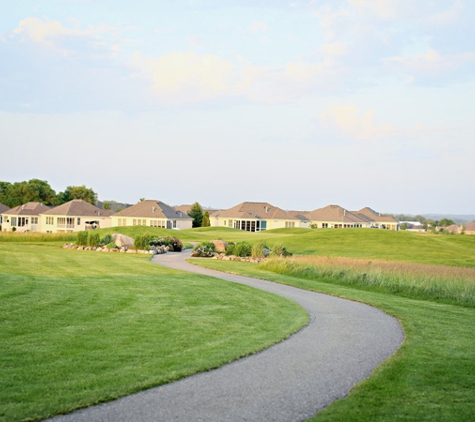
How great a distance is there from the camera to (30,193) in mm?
89625

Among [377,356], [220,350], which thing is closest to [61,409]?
[220,350]

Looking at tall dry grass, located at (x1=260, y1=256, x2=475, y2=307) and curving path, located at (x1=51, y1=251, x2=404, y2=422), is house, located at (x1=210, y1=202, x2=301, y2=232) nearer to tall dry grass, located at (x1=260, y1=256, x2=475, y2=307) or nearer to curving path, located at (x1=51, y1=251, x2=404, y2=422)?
tall dry grass, located at (x1=260, y1=256, x2=475, y2=307)

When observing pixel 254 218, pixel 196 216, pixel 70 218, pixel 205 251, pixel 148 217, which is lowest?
pixel 205 251

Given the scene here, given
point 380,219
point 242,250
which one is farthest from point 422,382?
point 380,219

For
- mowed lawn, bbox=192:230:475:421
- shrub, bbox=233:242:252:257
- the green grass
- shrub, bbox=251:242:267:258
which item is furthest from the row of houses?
the green grass

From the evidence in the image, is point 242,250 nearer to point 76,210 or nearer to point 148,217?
point 148,217

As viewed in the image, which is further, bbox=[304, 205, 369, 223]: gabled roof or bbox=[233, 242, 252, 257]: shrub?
bbox=[304, 205, 369, 223]: gabled roof

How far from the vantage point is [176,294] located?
13.2 meters

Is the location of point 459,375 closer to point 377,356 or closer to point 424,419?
point 377,356

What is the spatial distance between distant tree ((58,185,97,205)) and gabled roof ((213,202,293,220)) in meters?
23.9

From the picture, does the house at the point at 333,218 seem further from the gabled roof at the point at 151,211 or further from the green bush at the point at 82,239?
the green bush at the point at 82,239

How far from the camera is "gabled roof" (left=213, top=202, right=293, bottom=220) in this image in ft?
267

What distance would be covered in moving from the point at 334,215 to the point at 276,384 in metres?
78.2

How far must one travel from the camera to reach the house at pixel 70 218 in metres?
68.9
